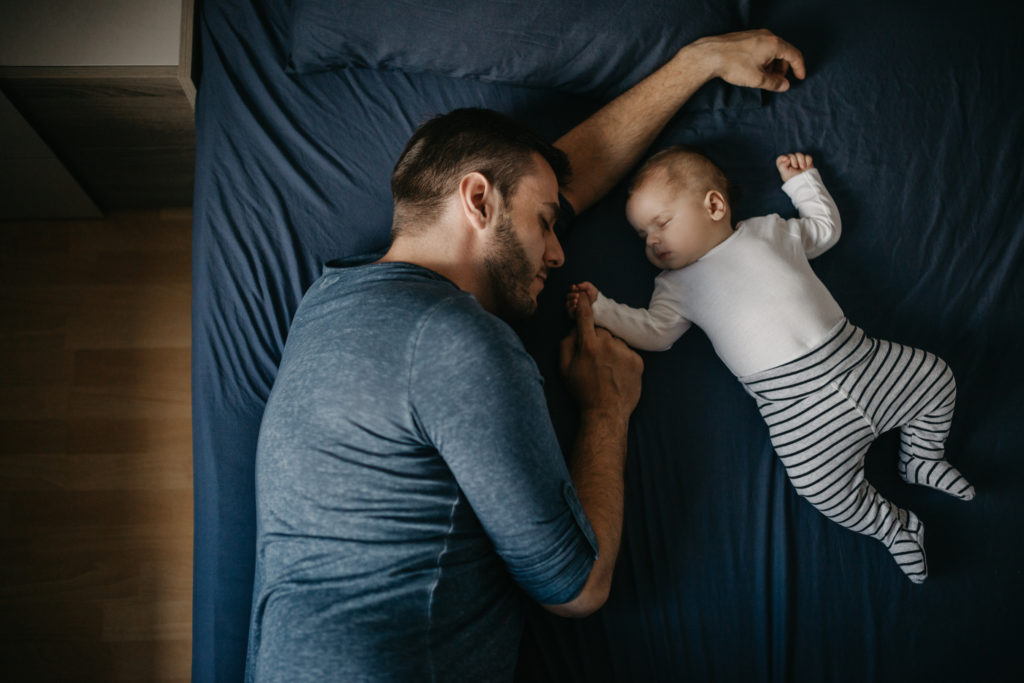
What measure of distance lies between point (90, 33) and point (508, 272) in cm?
122

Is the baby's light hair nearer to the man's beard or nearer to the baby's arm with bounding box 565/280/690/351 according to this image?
the baby's arm with bounding box 565/280/690/351

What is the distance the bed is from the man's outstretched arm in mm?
52

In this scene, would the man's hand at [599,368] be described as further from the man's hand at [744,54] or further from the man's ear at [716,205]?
the man's hand at [744,54]

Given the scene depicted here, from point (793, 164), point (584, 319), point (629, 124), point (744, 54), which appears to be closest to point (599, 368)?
point (584, 319)

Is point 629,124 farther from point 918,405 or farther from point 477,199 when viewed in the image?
point 918,405

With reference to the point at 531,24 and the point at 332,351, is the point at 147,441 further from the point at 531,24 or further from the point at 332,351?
the point at 531,24

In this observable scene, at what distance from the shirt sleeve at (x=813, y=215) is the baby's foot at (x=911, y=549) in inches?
23.3

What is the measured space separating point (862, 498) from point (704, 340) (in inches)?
17.1

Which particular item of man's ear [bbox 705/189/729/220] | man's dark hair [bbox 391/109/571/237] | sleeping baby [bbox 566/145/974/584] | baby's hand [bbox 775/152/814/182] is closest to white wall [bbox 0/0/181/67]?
man's dark hair [bbox 391/109/571/237]

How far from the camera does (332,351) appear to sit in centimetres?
95

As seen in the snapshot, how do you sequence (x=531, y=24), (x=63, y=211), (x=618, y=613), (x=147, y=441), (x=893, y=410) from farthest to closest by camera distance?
(x=63, y=211)
(x=147, y=441)
(x=531, y=24)
(x=893, y=410)
(x=618, y=613)

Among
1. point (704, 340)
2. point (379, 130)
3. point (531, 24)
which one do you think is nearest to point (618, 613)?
point (704, 340)

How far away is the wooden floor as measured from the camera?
1642 millimetres

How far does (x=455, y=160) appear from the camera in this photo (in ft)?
3.75
